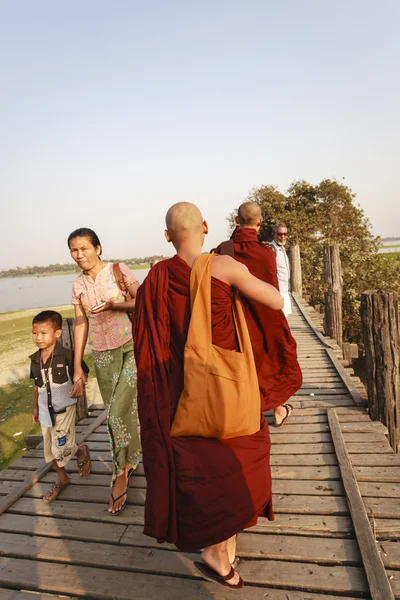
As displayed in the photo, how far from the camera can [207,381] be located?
1.66 meters

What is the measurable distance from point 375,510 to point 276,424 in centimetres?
133

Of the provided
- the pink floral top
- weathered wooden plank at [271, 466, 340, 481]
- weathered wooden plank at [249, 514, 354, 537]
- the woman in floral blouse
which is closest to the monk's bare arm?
the woman in floral blouse

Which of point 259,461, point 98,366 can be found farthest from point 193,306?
point 98,366

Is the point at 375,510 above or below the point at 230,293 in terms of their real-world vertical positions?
below

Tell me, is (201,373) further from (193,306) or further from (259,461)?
(259,461)

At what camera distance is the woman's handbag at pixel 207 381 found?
1.65 meters

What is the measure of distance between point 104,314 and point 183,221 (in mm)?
1287

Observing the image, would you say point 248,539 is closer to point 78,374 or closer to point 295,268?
point 78,374

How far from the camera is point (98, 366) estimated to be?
2.86m

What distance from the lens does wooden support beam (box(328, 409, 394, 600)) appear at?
A: 179cm

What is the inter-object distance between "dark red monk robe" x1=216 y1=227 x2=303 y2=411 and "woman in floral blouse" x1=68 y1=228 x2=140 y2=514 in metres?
0.88

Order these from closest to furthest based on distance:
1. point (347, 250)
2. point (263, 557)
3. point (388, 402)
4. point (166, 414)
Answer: point (166, 414) < point (263, 557) < point (388, 402) < point (347, 250)

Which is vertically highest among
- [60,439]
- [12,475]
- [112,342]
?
[112,342]

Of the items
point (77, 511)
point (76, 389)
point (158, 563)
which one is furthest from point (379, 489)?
point (76, 389)
